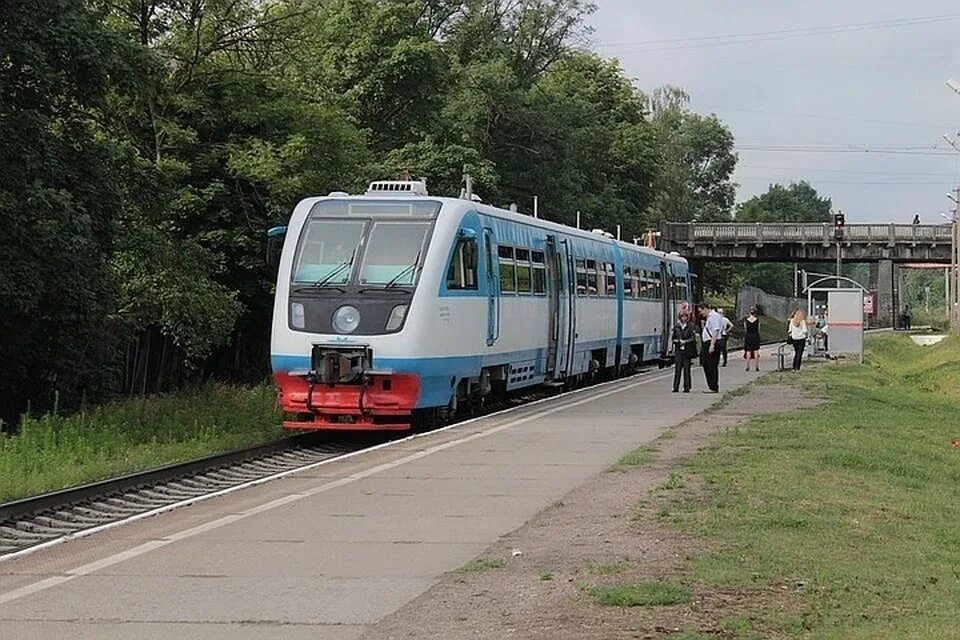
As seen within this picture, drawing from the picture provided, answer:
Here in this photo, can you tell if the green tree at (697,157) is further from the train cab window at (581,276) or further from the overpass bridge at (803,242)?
the train cab window at (581,276)

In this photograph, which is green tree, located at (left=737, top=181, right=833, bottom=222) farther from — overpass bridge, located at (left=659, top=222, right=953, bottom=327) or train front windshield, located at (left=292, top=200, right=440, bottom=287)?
train front windshield, located at (left=292, top=200, right=440, bottom=287)

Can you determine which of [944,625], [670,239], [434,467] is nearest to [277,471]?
[434,467]

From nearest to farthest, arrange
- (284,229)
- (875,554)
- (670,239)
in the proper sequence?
(875,554)
(284,229)
(670,239)

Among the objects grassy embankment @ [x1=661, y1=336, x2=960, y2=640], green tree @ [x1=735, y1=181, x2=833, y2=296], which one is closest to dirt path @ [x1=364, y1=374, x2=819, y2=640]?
grassy embankment @ [x1=661, y1=336, x2=960, y2=640]

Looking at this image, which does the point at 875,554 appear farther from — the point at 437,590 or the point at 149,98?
the point at 149,98

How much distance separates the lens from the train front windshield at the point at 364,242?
2044cm

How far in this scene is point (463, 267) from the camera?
21.5 meters

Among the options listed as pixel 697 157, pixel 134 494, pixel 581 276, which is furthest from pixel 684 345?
pixel 697 157

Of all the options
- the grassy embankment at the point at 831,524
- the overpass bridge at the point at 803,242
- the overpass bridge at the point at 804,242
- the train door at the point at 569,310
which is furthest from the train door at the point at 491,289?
the overpass bridge at the point at 804,242

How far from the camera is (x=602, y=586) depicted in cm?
892

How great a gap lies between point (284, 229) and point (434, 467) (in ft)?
22.8

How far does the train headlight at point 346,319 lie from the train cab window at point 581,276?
10648 mm

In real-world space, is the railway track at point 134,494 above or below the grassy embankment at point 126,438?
below

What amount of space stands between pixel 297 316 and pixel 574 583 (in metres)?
11.9
